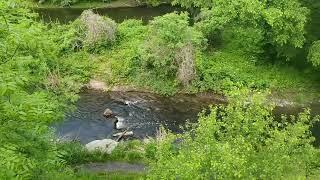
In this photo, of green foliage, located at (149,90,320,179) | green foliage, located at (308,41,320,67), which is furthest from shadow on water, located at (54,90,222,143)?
green foliage, located at (149,90,320,179)

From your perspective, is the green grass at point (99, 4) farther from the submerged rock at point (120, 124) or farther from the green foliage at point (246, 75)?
the submerged rock at point (120, 124)

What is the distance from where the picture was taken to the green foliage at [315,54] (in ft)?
96.8

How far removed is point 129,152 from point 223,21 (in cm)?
1139

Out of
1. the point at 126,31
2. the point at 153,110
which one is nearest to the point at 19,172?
the point at 153,110

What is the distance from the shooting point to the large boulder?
2499 centimetres

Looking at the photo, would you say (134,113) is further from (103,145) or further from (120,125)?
(103,145)

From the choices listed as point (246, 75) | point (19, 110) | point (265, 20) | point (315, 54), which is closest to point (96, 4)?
point (246, 75)

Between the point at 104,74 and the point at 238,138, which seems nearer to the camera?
the point at 238,138

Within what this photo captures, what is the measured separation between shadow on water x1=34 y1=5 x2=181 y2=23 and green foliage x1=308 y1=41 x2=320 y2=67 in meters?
16.2

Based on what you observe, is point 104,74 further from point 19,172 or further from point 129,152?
point 19,172

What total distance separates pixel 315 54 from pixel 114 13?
A: 2024 centimetres

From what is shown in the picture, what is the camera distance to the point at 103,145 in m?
25.9

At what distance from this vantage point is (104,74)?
109 feet

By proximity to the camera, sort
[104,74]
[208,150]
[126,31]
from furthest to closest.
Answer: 1. [126,31]
2. [104,74]
3. [208,150]
